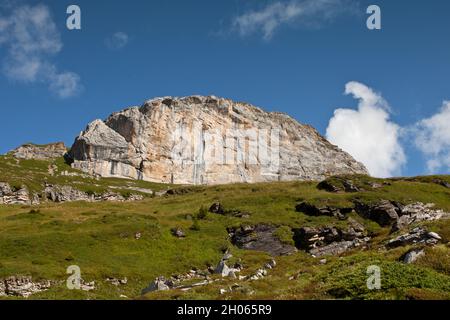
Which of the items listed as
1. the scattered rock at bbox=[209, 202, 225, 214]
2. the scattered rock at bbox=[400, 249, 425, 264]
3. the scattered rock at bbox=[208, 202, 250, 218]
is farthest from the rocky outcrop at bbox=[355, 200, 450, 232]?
the scattered rock at bbox=[400, 249, 425, 264]

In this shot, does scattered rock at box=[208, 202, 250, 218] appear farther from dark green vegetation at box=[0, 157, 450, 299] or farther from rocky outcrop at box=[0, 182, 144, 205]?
rocky outcrop at box=[0, 182, 144, 205]

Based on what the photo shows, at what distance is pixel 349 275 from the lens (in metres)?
22.1

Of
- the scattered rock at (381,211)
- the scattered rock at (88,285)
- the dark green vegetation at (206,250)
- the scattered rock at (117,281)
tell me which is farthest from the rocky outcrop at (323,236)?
the scattered rock at (88,285)

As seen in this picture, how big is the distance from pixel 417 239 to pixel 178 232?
39.6m

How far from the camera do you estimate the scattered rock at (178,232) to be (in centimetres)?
6531

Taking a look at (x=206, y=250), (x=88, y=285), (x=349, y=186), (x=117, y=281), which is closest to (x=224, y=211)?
(x=206, y=250)

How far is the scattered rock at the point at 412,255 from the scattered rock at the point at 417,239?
430 cm

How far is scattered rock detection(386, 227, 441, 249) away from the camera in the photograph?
29.9 m

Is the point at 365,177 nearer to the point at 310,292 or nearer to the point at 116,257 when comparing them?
the point at 116,257

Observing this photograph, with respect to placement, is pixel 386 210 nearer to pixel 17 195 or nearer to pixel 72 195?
pixel 17 195

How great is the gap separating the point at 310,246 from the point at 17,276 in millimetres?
35348

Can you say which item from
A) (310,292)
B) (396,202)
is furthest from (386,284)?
(396,202)

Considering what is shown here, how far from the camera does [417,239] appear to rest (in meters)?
31.6

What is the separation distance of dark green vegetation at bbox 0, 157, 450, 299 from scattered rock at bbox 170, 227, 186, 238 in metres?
0.87
